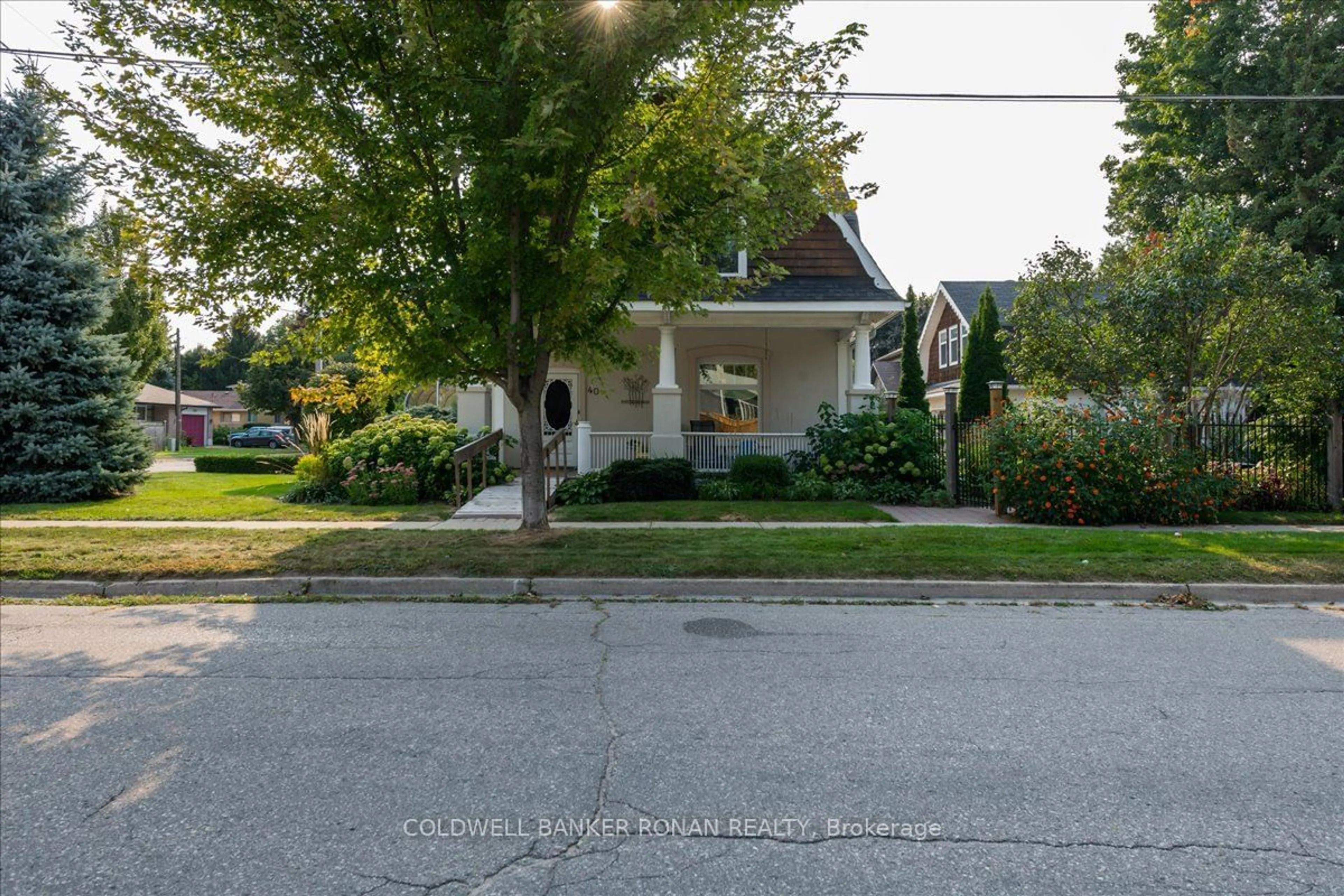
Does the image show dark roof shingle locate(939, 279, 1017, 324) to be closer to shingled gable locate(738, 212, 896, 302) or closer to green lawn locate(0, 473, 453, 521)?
shingled gable locate(738, 212, 896, 302)

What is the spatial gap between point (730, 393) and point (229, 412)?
68217mm

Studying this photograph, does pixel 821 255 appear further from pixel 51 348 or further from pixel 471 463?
pixel 51 348

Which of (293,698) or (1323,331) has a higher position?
(1323,331)

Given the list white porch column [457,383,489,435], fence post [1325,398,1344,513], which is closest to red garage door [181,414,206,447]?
white porch column [457,383,489,435]

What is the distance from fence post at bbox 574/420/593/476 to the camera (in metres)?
15.5

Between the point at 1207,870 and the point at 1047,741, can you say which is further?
the point at 1047,741

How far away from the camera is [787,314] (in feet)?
51.9

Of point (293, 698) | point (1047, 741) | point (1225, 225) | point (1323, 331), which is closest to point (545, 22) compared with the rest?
point (293, 698)

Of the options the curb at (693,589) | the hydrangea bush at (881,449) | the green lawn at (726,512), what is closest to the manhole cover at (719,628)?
the curb at (693,589)

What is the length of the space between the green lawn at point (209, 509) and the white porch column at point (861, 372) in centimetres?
877

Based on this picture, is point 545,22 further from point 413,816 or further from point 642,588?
point 413,816

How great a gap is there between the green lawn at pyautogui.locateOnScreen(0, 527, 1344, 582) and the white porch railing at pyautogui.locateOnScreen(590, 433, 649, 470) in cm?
588

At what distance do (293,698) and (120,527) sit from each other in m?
8.65

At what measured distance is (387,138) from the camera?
814 centimetres
